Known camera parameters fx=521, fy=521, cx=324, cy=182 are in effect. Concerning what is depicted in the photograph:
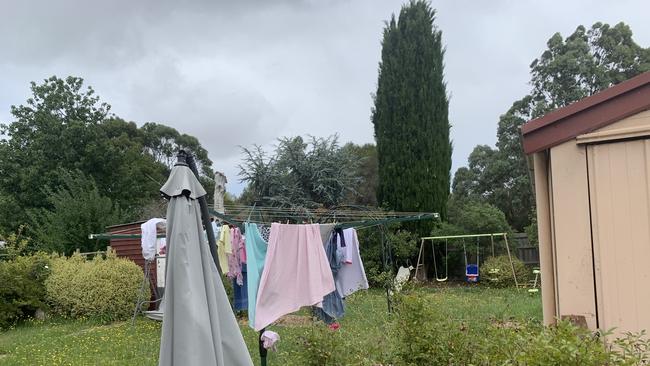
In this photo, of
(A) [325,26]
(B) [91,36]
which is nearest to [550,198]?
(A) [325,26]

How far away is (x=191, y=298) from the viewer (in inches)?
103

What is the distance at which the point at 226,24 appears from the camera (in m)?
10.1

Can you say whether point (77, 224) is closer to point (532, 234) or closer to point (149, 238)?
point (149, 238)

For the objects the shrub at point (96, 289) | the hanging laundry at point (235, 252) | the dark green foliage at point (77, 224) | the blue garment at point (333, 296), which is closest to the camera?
the blue garment at point (333, 296)

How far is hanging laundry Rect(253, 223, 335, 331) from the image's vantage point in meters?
5.85

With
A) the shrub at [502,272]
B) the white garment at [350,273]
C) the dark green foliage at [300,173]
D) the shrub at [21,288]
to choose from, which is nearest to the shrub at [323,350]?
the white garment at [350,273]

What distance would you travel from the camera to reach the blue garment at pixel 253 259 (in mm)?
5824

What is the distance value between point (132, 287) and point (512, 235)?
36.3ft

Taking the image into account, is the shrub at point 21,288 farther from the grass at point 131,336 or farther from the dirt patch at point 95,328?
the dirt patch at point 95,328

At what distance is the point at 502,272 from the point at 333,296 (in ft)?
27.7

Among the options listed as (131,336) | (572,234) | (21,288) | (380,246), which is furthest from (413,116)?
(572,234)

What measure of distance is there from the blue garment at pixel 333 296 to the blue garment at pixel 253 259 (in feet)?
4.24

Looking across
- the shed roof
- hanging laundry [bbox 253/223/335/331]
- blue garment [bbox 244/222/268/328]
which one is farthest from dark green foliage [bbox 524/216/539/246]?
the shed roof

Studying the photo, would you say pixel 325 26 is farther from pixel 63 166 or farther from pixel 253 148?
pixel 63 166
